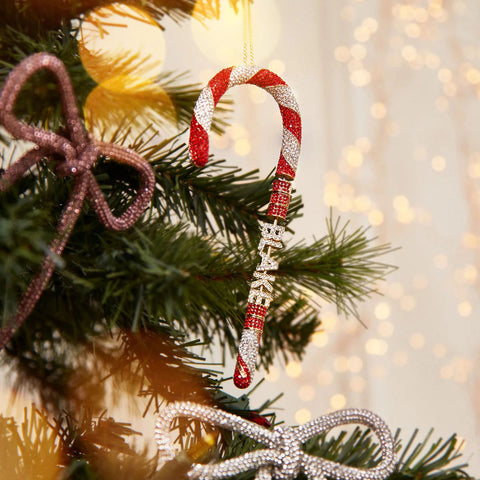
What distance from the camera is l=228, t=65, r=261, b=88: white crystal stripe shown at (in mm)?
383

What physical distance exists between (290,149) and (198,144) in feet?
0.32

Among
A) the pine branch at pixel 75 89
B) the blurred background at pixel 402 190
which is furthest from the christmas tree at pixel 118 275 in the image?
the blurred background at pixel 402 190

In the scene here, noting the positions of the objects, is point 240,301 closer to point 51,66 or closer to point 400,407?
point 51,66

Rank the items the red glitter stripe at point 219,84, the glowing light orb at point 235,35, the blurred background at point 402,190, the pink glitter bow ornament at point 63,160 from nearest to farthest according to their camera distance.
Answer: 1. the pink glitter bow ornament at point 63,160
2. the red glitter stripe at point 219,84
3. the glowing light orb at point 235,35
4. the blurred background at point 402,190

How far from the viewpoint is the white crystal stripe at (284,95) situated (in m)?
0.42

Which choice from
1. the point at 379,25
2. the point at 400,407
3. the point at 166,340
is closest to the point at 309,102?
the point at 379,25

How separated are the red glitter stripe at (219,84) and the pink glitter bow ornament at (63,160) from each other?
0.09 m

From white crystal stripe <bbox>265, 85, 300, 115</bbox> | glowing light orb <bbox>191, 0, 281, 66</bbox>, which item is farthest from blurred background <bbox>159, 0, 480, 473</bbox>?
white crystal stripe <bbox>265, 85, 300, 115</bbox>

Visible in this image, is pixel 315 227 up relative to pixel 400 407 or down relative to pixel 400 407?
up

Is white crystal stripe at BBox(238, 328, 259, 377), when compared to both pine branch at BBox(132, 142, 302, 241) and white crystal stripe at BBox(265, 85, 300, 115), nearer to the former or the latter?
pine branch at BBox(132, 142, 302, 241)

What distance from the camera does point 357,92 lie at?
1062 millimetres

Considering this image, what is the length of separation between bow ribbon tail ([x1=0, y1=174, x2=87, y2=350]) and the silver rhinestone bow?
0.32 feet

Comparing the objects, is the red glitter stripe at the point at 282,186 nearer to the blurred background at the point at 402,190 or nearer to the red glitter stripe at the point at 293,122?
the red glitter stripe at the point at 293,122

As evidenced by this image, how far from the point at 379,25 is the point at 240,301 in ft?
2.61
